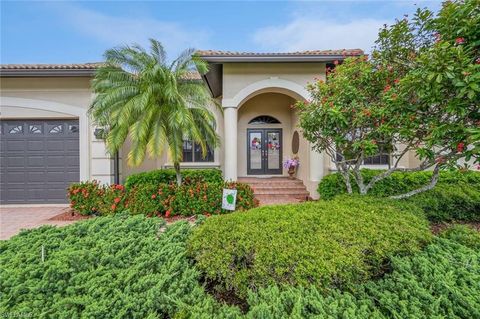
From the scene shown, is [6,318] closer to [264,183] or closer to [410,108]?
[410,108]

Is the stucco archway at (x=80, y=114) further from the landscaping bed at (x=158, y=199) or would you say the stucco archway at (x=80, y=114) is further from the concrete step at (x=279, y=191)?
the concrete step at (x=279, y=191)

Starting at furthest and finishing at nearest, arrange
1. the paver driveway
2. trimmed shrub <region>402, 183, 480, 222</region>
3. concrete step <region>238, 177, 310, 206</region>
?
concrete step <region>238, 177, 310, 206</region> < the paver driveway < trimmed shrub <region>402, 183, 480, 222</region>

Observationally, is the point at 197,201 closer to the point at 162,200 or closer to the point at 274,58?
the point at 162,200

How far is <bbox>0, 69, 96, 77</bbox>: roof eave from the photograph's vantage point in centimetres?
783

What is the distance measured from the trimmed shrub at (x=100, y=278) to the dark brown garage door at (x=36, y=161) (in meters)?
6.58

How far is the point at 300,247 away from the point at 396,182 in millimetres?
6133

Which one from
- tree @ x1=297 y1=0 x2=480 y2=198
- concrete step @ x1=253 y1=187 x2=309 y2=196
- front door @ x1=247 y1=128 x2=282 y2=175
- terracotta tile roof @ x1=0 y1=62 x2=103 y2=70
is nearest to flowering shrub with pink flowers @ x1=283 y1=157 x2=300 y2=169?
front door @ x1=247 y1=128 x2=282 y2=175

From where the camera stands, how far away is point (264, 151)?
38.3ft

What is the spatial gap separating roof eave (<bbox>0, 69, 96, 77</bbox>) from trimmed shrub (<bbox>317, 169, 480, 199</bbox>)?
372 inches

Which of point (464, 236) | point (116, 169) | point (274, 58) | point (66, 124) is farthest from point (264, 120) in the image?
point (464, 236)

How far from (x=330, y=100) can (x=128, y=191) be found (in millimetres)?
6501

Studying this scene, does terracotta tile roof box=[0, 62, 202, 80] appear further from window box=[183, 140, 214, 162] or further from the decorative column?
window box=[183, 140, 214, 162]

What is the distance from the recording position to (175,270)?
2.66m

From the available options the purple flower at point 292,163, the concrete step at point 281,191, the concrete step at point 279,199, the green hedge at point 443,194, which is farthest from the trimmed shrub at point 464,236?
the purple flower at point 292,163
